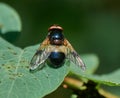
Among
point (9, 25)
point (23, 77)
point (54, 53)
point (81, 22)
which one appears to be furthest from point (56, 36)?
point (81, 22)


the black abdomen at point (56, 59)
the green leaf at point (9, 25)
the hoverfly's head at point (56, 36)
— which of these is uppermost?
the green leaf at point (9, 25)

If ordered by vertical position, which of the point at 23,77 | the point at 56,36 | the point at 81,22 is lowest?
the point at 23,77

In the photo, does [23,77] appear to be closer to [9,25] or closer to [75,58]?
[75,58]

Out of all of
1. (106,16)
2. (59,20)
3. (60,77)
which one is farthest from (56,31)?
(106,16)

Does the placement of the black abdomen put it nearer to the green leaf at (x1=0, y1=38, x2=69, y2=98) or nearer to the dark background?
the green leaf at (x1=0, y1=38, x2=69, y2=98)

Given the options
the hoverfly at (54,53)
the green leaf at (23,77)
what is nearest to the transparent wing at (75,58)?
the hoverfly at (54,53)

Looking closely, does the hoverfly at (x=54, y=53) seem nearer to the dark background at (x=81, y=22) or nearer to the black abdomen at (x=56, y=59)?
the black abdomen at (x=56, y=59)
